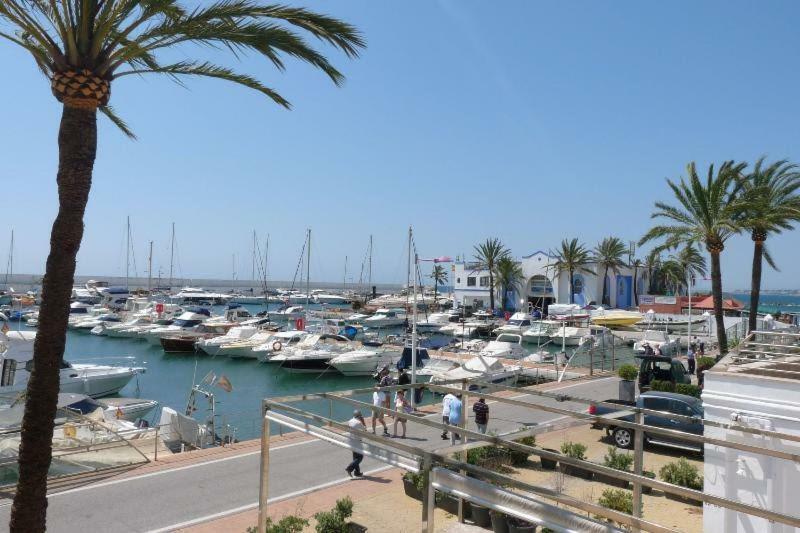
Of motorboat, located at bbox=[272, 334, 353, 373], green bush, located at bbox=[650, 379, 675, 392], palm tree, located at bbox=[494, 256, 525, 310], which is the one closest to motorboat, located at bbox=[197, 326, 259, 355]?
motorboat, located at bbox=[272, 334, 353, 373]

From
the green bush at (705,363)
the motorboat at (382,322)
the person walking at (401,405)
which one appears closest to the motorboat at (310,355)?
the green bush at (705,363)

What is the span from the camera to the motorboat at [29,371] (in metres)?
26.5

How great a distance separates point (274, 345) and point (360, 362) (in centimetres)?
1104

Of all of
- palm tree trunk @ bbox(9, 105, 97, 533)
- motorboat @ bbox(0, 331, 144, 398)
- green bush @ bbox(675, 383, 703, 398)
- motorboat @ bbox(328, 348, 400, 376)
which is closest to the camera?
palm tree trunk @ bbox(9, 105, 97, 533)

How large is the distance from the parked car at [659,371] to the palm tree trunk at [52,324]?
22509 millimetres

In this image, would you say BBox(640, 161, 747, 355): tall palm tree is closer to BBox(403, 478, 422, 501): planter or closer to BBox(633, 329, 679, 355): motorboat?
BBox(633, 329, 679, 355): motorboat

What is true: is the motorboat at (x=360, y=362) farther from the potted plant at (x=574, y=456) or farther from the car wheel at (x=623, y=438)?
the potted plant at (x=574, y=456)

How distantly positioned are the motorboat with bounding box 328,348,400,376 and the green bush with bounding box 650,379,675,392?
780 inches

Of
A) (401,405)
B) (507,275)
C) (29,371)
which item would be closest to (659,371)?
(401,405)

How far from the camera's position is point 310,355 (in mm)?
42344

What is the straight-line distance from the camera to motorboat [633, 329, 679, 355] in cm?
3389

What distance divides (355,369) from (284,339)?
39.0 feet

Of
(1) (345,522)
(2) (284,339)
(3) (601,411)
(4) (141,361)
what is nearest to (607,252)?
(2) (284,339)

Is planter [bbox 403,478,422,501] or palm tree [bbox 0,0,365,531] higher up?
palm tree [bbox 0,0,365,531]
